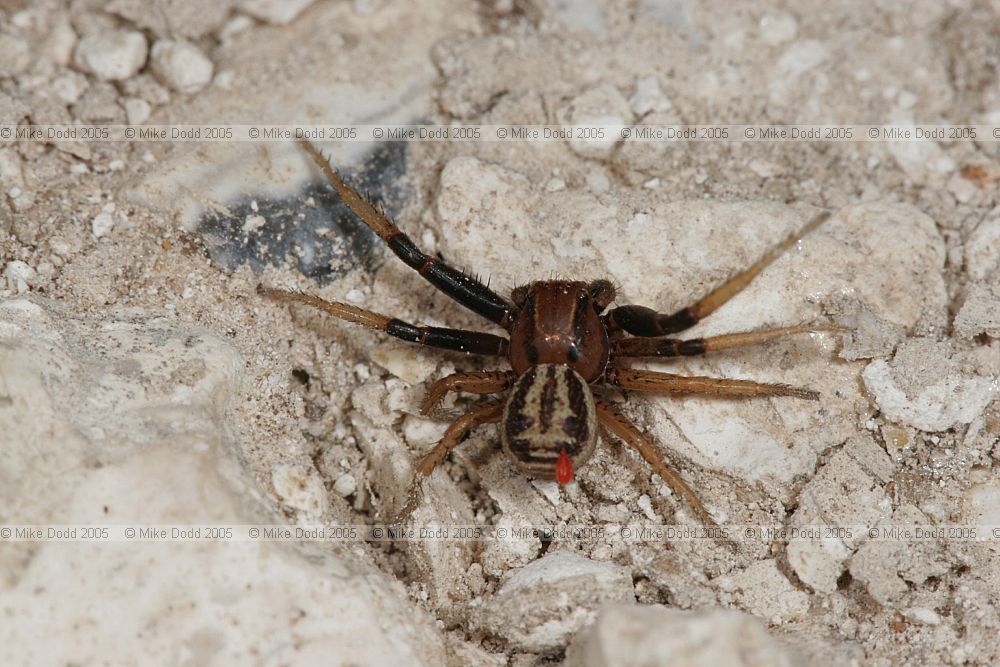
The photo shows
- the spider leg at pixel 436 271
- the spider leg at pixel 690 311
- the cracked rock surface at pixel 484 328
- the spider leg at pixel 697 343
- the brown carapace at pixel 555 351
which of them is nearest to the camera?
the cracked rock surface at pixel 484 328

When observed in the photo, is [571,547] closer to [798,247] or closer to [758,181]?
[798,247]

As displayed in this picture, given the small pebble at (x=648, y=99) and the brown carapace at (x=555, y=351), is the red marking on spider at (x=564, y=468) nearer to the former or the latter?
the brown carapace at (x=555, y=351)

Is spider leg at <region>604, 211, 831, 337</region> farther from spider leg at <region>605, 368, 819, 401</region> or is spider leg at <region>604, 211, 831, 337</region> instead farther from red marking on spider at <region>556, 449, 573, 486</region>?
red marking on spider at <region>556, 449, 573, 486</region>

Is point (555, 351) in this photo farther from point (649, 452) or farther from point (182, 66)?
point (182, 66)

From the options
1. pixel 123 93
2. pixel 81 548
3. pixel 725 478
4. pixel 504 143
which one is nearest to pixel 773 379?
pixel 725 478

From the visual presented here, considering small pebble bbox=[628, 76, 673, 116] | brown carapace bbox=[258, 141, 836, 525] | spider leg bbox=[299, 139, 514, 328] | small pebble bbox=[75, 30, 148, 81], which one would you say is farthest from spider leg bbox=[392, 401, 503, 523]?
small pebble bbox=[75, 30, 148, 81]

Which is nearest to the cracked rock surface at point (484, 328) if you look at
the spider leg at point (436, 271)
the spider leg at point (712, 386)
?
the spider leg at point (712, 386)
